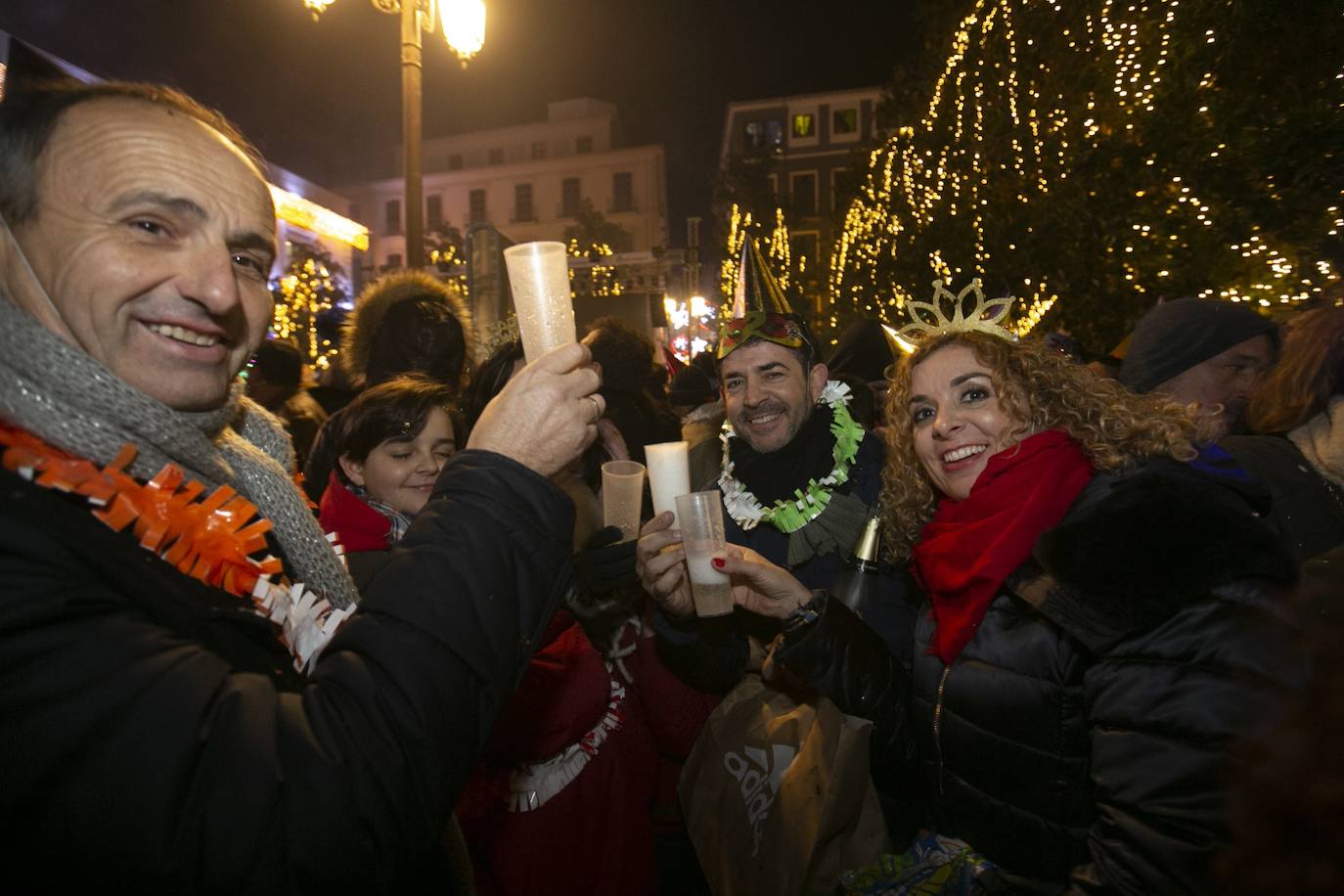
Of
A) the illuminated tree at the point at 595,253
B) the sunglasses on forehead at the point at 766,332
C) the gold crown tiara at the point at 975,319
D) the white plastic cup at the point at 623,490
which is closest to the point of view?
the white plastic cup at the point at 623,490

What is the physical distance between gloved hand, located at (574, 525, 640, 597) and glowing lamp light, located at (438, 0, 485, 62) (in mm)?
7224

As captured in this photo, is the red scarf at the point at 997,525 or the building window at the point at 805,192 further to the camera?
the building window at the point at 805,192

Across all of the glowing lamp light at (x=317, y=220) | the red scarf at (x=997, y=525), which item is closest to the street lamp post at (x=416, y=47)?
the red scarf at (x=997, y=525)

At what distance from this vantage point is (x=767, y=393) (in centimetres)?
380

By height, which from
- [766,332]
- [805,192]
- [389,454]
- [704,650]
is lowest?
[704,650]

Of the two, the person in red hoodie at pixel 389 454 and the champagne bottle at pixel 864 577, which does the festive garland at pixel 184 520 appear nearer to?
the person in red hoodie at pixel 389 454

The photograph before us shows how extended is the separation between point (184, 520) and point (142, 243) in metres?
0.55

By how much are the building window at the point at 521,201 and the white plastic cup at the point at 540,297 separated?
6266cm

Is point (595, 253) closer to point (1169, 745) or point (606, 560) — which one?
point (606, 560)

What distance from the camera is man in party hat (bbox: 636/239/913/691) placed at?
2746 mm

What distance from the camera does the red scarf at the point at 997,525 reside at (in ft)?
6.37

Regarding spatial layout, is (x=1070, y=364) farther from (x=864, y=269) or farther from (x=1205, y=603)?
(x=864, y=269)

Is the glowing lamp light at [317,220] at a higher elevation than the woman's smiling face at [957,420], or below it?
higher

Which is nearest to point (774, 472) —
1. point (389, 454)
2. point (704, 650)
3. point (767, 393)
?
point (767, 393)
